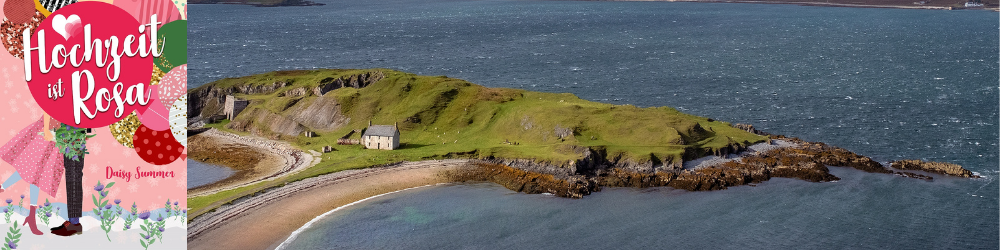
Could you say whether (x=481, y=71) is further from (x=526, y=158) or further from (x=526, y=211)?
(x=526, y=211)

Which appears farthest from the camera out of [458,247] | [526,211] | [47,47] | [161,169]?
[526,211]

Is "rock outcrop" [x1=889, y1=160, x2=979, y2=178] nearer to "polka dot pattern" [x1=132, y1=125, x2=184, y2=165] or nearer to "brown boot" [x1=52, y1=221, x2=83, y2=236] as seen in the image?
"polka dot pattern" [x1=132, y1=125, x2=184, y2=165]

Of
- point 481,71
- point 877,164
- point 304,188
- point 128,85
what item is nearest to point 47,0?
point 128,85

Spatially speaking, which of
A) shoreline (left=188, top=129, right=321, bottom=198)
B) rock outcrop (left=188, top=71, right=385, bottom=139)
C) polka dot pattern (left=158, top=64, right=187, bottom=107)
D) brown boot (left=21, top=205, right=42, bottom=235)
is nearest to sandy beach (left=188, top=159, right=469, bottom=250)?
shoreline (left=188, top=129, right=321, bottom=198)

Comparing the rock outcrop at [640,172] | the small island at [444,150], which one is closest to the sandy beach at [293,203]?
the small island at [444,150]

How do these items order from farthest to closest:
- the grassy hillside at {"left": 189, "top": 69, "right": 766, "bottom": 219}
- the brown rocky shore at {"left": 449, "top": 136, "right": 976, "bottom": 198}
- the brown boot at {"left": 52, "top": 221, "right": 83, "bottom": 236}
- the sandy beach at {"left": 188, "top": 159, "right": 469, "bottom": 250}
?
the grassy hillside at {"left": 189, "top": 69, "right": 766, "bottom": 219}
the brown rocky shore at {"left": 449, "top": 136, "right": 976, "bottom": 198}
the sandy beach at {"left": 188, "top": 159, "right": 469, "bottom": 250}
the brown boot at {"left": 52, "top": 221, "right": 83, "bottom": 236}

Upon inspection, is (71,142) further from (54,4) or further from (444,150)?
(444,150)
